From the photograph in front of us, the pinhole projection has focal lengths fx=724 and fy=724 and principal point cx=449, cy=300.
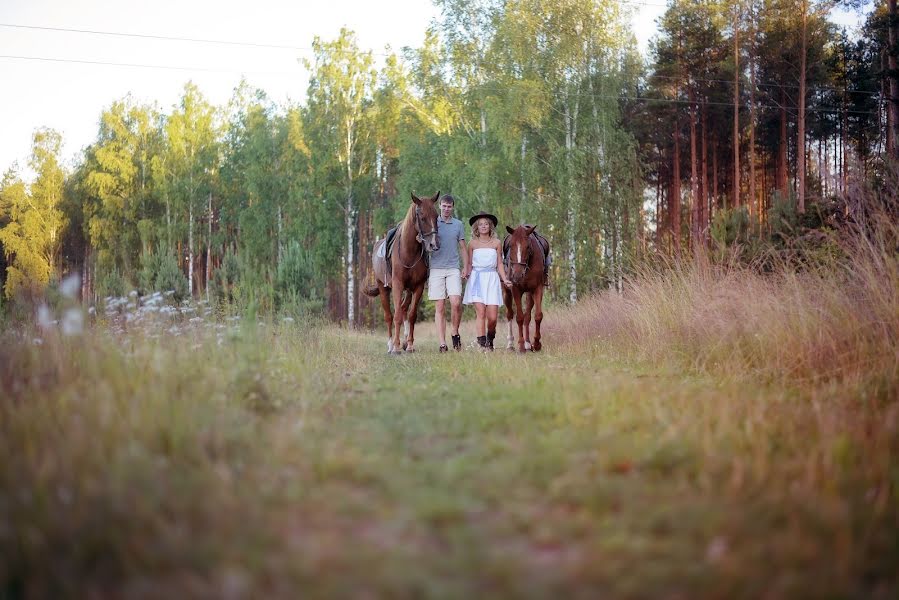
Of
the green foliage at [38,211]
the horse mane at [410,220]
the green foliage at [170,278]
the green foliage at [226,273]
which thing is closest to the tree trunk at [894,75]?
the horse mane at [410,220]

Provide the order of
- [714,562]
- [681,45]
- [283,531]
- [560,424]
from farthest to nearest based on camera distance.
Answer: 1. [681,45]
2. [560,424]
3. [283,531]
4. [714,562]

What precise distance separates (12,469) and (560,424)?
3.00 meters

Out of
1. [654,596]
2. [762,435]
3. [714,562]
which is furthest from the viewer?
[762,435]

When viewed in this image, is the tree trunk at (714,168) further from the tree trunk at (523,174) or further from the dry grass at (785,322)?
the dry grass at (785,322)

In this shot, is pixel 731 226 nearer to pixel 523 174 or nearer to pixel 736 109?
pixel 523 174

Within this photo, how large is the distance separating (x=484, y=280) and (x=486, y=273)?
128 millimetres

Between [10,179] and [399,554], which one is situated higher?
[10,179]

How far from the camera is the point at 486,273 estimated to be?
11672 millimetres

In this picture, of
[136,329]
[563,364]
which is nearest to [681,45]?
[563,364]

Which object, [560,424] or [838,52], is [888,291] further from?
[838,52]

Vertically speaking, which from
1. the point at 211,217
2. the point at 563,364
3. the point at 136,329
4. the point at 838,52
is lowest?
the point at 563,364

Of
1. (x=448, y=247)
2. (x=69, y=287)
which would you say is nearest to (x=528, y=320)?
(x=448, y=247)

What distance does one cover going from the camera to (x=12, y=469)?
10.4ft

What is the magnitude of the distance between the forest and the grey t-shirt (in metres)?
3.20
